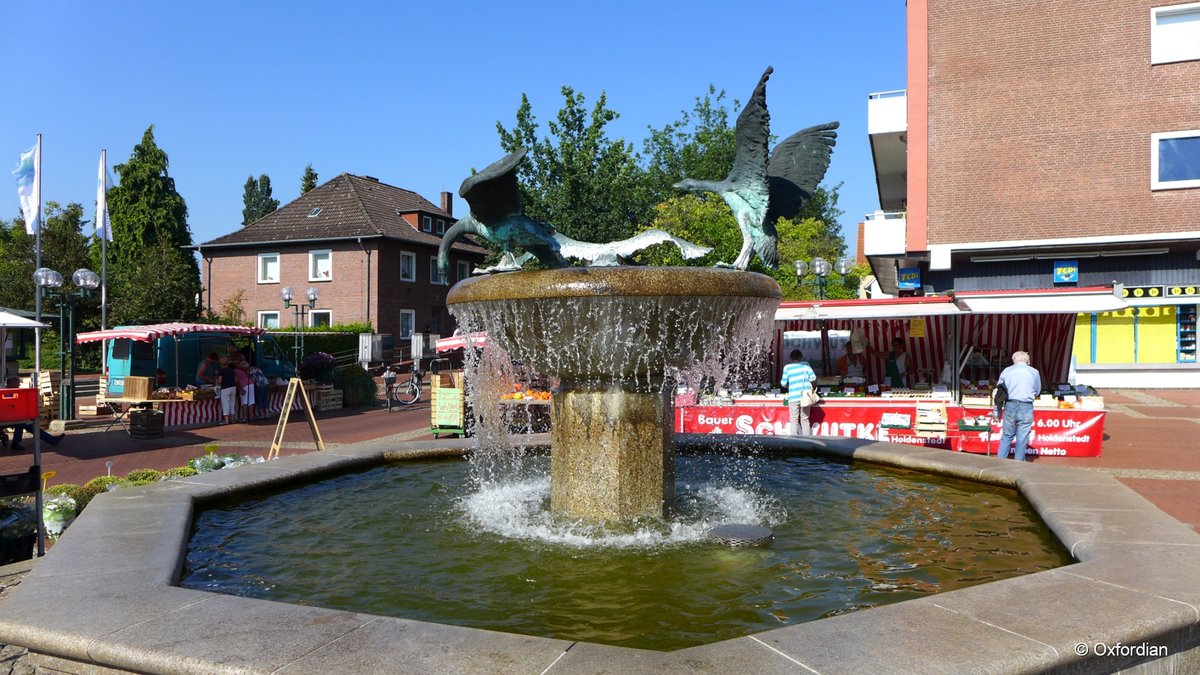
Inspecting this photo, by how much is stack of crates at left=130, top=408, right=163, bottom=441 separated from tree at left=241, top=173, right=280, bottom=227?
73733 millimetres

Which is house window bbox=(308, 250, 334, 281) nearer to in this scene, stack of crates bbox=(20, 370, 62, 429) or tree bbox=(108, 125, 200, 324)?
tree bbox=(108, 125, 200, 324)

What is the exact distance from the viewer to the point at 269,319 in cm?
4100

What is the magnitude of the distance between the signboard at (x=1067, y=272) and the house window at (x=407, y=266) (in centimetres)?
2873

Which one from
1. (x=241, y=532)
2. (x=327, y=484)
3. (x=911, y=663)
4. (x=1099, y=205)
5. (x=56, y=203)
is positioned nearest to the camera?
(x=911, y=663)

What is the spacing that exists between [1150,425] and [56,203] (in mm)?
50195

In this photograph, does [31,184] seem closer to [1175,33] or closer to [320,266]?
[320,266]

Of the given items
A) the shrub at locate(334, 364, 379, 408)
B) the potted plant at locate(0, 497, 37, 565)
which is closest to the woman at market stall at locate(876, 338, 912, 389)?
the potted plant at locate(0, 497, 37, 565)

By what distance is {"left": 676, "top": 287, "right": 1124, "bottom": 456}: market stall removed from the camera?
13.0 meters

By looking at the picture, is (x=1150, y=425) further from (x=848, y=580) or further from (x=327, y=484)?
(x=327, y=484)

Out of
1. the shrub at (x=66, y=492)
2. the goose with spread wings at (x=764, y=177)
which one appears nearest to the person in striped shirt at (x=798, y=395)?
the goose with spread wings at (x=764, y=177)

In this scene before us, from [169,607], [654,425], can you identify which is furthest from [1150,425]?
[169,607]

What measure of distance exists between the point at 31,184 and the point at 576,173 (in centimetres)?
1705

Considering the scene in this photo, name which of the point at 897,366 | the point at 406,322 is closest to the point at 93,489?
the point at 897,366

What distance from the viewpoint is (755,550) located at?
17.3 ft
